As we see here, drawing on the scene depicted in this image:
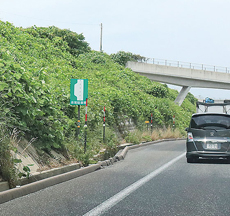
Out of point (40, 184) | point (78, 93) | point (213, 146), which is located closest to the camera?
point (40, 184)

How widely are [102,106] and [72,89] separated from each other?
7213 mm

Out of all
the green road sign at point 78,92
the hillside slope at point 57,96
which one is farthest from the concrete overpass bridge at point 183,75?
the green road sign at point 78,92

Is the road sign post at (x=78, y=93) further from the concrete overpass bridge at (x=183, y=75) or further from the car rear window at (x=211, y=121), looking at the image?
the concrete overpass bridge at (x=183, y=75)

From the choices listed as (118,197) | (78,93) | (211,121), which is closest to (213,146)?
(211,121)

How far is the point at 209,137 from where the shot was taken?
1290cm

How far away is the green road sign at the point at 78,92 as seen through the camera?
13492mm

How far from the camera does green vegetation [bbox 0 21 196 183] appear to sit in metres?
10.1

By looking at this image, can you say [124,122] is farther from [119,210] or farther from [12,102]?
[119,210]

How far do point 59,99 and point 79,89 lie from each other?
3.00ft

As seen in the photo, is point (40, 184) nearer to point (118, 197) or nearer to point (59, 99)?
point (118, 197)

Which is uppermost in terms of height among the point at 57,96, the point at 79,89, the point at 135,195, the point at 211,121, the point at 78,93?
the point at 79,89

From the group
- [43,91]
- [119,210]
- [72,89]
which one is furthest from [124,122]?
[119,210]

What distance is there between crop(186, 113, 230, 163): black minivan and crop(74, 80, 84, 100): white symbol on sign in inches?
160

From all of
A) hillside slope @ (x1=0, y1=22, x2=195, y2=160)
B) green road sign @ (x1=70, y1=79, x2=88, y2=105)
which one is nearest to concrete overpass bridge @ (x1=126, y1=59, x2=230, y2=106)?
hillside slope @ (x1=0, y1=22, x2=195, y2=160)
